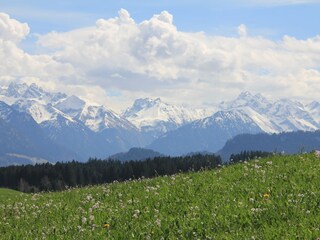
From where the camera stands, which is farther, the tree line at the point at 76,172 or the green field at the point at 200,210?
the tree line at the point at 76,172

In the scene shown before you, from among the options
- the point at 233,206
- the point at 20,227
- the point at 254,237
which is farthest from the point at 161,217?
the point at 20,227

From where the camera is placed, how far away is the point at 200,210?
11.6 meters

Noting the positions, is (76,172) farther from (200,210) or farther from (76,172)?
(200,210)

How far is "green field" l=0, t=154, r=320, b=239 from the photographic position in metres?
9.99

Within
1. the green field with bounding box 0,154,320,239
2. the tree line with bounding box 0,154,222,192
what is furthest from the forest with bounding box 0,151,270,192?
the green field with bounding box 0,154,320,239

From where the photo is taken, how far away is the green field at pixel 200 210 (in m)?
9.99

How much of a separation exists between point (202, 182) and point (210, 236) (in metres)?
5.24

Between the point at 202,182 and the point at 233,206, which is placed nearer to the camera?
the point at 233,206

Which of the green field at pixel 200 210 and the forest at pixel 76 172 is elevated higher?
the green field at pixel 200 210

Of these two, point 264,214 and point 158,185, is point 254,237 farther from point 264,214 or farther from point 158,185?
point 158,185

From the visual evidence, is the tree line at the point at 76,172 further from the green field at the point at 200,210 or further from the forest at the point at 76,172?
the green field at the point at 200,210

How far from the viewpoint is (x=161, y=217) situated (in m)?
11.5

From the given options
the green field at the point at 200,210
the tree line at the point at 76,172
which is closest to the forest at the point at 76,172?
the tree line at the point at 76,172

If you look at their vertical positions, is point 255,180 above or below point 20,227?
above
